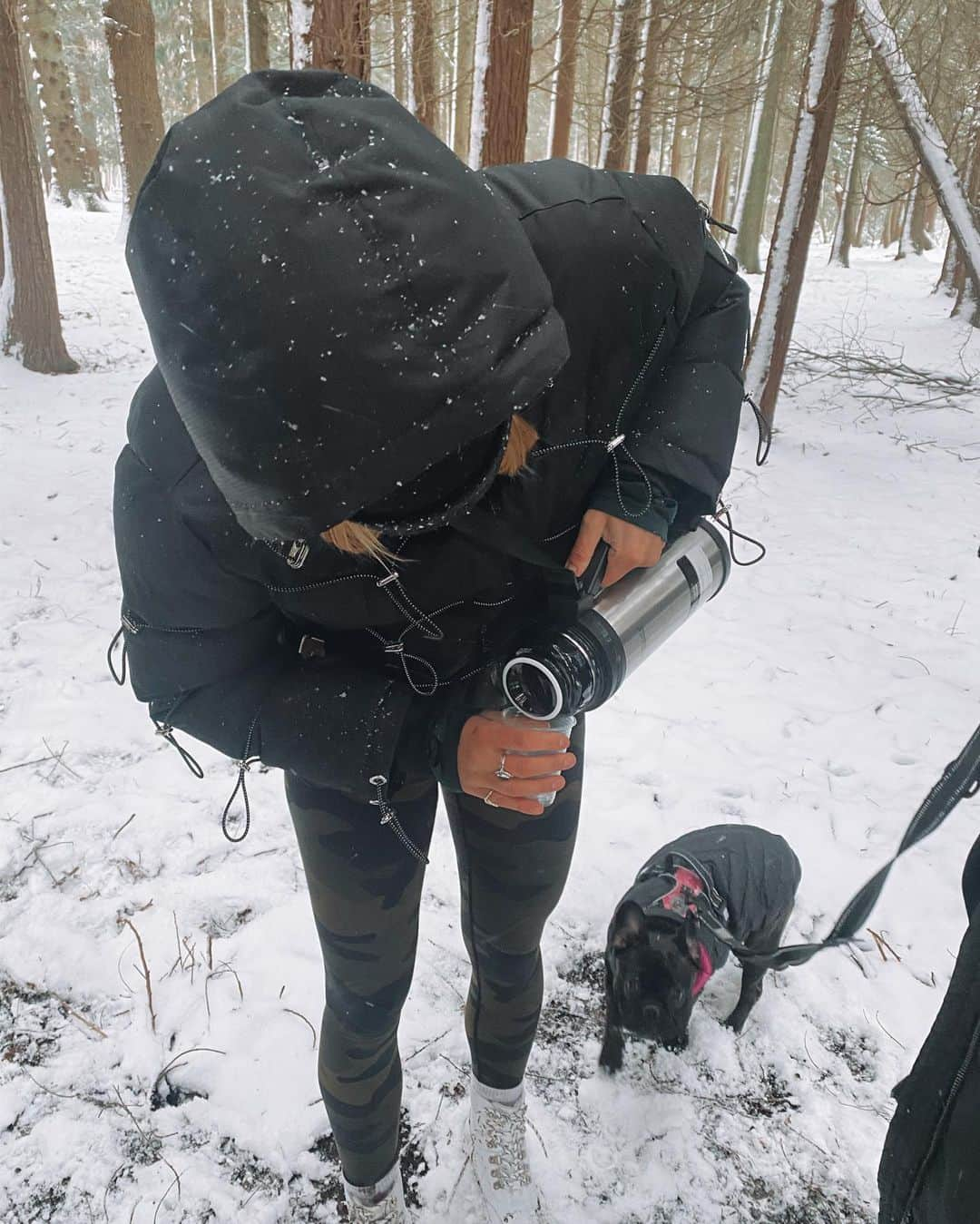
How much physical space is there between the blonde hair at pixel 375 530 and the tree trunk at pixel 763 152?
1223 centimetres

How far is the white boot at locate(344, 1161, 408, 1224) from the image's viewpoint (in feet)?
5.19

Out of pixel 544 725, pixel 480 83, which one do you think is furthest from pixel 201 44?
pixel 544 725

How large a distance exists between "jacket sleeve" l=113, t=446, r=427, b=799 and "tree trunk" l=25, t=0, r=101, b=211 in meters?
18.5

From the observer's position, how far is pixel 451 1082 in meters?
2.04

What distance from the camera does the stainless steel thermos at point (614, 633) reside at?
1209 mm

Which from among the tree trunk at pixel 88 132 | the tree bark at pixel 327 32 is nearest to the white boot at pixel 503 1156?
the tree bark at pixel 327 32

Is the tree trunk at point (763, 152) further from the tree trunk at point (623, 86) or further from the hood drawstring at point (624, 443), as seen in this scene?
the hood drawstring at point (624, 443)

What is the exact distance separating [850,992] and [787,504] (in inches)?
172

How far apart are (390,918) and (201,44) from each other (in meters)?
24.3

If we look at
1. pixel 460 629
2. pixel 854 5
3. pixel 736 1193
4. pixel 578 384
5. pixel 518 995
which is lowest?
pixel 736 1193

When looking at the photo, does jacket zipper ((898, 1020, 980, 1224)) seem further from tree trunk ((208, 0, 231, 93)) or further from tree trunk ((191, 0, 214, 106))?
tree trunk ((191, 0, 214, 106))

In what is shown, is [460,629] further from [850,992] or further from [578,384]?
[850,992]

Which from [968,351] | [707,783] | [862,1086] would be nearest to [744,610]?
[707,783]

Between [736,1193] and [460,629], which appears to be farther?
[736,1193]
